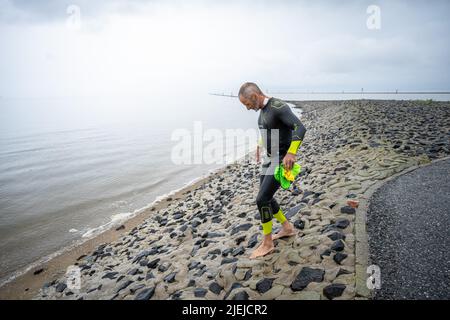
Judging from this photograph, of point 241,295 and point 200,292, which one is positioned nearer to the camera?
point 241,295

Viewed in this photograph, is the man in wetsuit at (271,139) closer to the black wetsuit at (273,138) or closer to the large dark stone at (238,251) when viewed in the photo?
the black wetsuit at (273,138)

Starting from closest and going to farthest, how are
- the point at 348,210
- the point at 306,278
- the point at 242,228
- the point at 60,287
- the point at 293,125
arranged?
1. the point at 306,278
2. the point at 293,125
3. the point at 348,210
4. the point at 242,228
5. the point at 60,287

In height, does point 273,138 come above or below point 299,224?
above

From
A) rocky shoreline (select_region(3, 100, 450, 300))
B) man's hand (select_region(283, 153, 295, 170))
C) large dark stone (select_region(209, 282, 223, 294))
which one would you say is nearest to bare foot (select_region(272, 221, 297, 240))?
rocky shoreline (select_region(3, 100, 450, 300))

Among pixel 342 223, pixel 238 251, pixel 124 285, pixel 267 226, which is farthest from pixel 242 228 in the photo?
pixel 124 285

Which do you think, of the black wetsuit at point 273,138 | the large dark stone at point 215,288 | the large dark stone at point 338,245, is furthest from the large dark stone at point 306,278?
the large dark stone at point 215,288

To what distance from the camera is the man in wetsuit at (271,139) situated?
4.24 metres

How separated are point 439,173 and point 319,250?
559 cm

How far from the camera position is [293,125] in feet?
14.0

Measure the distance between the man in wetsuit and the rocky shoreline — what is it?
735 millimetres

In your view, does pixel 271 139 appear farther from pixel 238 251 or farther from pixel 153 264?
pixel 153 264

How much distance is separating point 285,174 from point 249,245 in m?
2.25

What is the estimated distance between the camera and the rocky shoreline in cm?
412

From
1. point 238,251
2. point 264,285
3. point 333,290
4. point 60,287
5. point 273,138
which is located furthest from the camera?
point 60,287
